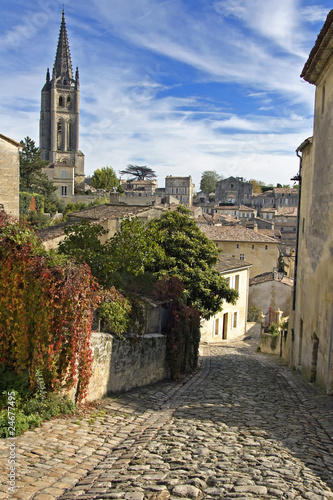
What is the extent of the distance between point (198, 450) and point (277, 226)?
312ft

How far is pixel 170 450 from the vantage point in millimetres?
7414

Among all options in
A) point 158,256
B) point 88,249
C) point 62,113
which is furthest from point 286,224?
point 88,249

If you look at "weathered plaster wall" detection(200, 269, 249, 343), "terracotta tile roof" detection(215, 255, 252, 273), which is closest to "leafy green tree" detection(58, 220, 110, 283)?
"weathered plaster wall" detection(200, 269, 249, 343)

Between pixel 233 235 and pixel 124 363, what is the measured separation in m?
39.8

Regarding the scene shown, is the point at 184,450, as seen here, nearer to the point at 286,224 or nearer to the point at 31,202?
the point at 31,202

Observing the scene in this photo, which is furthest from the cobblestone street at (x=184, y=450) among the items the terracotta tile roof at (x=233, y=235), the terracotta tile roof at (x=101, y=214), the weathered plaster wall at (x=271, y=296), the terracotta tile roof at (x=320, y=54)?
the terracotta tile roof at (x=233, y=235)

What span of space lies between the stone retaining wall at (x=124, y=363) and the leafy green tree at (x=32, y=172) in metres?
61.0

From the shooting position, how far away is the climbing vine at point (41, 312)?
8.71 metres

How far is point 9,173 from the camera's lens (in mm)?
20172

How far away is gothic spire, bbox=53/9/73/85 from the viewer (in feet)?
397

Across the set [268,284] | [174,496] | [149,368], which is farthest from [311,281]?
[268,284]

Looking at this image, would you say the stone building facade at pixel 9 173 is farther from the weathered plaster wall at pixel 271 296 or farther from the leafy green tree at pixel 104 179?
the leafy green tree at pixel 104 179

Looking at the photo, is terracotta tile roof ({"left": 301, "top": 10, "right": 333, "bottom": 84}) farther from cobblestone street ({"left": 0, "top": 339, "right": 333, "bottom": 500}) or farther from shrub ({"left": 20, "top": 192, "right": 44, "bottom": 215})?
shrub ({"left": 20, "top": 192, "right": 44, "bottom": 215})

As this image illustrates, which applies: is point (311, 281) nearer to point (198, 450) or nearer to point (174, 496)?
point (198, 450)
